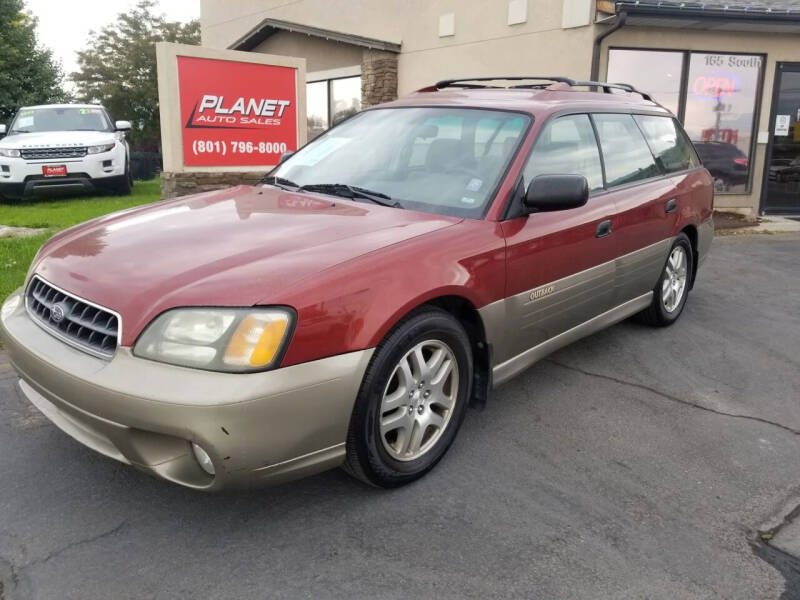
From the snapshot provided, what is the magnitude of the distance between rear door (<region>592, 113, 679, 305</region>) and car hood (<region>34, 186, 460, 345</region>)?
1.48 meters

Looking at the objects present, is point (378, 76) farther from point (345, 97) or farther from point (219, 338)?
point (219, 338)

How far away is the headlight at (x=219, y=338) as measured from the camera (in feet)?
7.67

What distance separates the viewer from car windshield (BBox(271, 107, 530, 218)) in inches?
134

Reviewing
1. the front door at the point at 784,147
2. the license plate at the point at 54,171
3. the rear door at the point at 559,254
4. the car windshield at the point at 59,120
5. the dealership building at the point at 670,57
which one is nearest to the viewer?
the rear door at the point at 559,254

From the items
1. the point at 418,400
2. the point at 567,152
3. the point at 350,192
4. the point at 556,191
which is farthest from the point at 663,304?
the point at 418,400

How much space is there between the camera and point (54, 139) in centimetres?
1174

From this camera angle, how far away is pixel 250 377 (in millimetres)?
2316

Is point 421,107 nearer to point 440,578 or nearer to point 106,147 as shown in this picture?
point 440,578

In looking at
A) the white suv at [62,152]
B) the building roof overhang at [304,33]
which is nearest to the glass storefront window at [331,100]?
the building roof overhang at [304,33]

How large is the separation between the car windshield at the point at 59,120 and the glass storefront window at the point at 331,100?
391cm

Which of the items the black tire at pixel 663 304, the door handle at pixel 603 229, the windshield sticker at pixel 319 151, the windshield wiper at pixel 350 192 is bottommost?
the black tire at pixel 663 304

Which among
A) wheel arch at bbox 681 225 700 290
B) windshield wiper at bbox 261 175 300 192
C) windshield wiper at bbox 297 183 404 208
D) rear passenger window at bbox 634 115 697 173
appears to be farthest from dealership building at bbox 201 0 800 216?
windshield wiper at bbox 297 183 404 208

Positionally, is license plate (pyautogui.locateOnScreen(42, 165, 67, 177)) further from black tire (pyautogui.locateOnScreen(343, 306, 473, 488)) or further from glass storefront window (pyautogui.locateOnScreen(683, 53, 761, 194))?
black tire (pyautogui.locateOnScreen(343, 306, 473, 488))

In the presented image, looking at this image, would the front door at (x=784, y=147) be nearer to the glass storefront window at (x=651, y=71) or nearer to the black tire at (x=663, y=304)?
the glass storefront window at (x=651, y=71)
